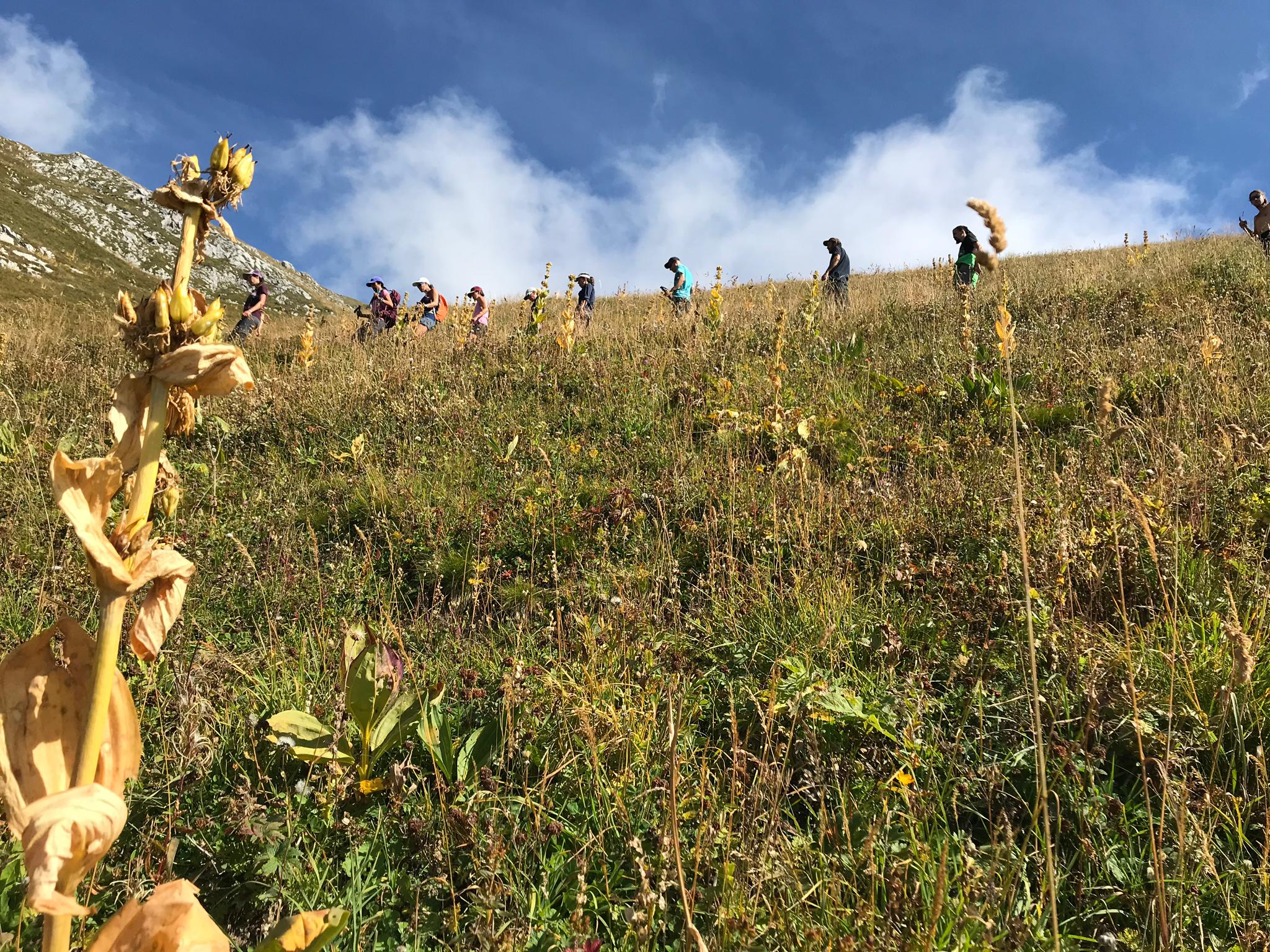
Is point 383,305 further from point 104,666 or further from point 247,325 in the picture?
point 104,666

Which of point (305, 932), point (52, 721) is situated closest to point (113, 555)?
point (52, 721)

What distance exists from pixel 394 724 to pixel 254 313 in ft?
39.1

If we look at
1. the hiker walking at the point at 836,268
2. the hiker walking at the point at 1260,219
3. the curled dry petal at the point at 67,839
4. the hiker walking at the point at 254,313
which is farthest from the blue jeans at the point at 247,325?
the hiker walking at the point at 1260,219

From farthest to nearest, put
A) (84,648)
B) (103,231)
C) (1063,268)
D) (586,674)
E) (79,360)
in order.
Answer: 1. (103,231)
2. (1063,268)
3. (79,360)
4. (586,674)
5. (84,648)

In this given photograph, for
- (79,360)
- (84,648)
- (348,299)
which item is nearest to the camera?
(84,648)

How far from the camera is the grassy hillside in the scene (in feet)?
4.99

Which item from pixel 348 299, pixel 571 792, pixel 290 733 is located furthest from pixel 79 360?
pixel 348 299

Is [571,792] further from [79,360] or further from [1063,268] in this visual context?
[1063,268]

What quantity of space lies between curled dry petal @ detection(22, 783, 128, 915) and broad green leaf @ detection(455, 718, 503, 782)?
57.5 inches

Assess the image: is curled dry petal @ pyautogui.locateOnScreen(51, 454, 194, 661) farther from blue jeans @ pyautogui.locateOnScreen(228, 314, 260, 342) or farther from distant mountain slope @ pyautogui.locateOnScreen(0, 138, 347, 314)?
distant mountain slope @ pyautogui.locateOnScreen(0, 138, 347, 314)

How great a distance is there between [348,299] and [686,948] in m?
89.7

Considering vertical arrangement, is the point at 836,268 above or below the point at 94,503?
above

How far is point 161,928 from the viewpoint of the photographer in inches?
26.7

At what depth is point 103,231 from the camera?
55.6m
